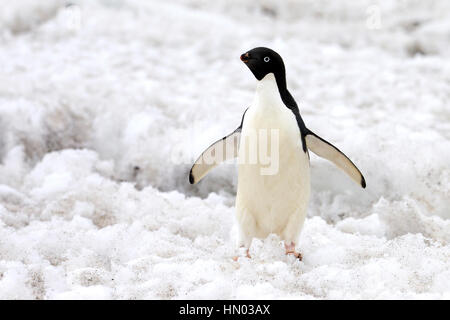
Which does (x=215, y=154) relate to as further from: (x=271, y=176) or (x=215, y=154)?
(x=271, y=176)

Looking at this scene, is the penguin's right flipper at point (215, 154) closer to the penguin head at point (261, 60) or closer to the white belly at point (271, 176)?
the white belly at point (271, 176)

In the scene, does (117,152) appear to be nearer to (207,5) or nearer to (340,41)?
(340,41)

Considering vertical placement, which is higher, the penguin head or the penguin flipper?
the penguin head

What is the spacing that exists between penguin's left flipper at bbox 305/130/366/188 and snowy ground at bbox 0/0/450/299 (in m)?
0.25

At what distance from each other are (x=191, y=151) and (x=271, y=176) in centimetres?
112

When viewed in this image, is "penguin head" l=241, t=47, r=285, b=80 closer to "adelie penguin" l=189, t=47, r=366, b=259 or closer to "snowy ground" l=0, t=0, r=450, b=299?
"adelie penguin" l=189, t=47, r=366, b=259

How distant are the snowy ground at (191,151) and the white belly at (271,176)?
3.4 inches

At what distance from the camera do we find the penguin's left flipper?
1725mm

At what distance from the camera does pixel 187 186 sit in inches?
104

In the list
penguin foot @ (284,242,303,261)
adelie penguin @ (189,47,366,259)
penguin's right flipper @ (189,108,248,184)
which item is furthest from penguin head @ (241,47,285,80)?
penguin foot @ (284,242,303,261)

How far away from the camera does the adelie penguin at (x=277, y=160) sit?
1.63 m

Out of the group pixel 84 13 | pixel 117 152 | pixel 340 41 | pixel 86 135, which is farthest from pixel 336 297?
pixel 84 13

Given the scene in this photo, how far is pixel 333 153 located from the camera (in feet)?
5.77

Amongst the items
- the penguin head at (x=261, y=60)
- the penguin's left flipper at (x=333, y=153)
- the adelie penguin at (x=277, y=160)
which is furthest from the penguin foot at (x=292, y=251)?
the penguin head at (x=261, y=60)
